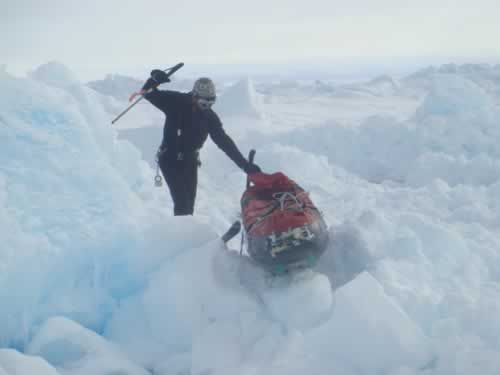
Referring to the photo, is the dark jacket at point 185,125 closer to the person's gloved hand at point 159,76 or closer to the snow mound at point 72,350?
the person's gloved hand at point 159,76

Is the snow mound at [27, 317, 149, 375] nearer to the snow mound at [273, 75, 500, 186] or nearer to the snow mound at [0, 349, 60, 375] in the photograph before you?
the snow mound at [0, 349, 60, 375]

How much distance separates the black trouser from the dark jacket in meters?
0.06

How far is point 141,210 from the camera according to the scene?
3.06 metres

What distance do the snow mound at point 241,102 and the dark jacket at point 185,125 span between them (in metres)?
8.07

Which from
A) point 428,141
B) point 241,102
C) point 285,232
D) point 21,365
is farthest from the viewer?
point 241,102

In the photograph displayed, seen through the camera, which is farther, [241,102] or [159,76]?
[241,102]

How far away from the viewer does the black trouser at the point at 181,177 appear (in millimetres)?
3477

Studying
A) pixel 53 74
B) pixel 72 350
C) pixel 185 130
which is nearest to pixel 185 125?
pixel 185 130

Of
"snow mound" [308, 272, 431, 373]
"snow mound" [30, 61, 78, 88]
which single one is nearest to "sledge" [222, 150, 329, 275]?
"snow mound" [308, 272, 431, 373]

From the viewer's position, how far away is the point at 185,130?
3.36 metres

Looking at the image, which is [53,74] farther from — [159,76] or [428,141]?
[428,141]

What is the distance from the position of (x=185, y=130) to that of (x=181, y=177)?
1.31 ft

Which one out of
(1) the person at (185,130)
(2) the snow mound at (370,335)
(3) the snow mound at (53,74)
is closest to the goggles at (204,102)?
(1) the person at (185,130)

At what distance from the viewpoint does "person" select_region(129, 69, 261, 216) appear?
3.28 metres
